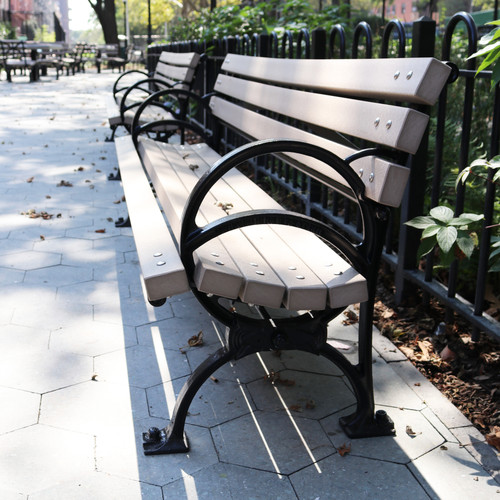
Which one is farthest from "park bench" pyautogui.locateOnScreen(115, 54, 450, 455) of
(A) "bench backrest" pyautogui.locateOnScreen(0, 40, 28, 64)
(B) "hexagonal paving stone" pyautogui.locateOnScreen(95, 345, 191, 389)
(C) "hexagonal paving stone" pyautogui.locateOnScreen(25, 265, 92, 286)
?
(A) "bench backrest" pyautogui.locateOnScreen(0, 40, 28, 64)

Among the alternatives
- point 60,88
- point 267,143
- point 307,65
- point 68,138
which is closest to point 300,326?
point 267,143

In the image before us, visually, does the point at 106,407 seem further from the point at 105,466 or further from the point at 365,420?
the point at 365,420

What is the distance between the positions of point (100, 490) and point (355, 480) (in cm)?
78

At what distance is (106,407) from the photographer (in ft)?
8.02

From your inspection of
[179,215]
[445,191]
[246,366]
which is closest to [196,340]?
[246,366]

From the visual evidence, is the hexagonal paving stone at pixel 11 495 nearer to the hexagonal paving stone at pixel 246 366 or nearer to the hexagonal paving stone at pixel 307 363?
the hexagonal paving stone at pixel 246 366

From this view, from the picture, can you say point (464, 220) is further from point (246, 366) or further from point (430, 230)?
point (246, 366)

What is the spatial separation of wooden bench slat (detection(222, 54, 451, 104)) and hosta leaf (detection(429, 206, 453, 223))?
440 mm

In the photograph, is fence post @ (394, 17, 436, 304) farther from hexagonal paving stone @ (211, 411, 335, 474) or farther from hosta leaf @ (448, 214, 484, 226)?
hexagonal paving stone @ (211, 411, 335, 474)

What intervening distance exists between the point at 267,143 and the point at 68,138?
24.6ft

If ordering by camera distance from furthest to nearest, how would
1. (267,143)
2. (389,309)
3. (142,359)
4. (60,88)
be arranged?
(60,88) → (389,309) → (142,359) → (267,143)

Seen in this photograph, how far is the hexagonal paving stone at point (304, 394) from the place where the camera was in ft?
8.10

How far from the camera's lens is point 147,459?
2146 millimetres

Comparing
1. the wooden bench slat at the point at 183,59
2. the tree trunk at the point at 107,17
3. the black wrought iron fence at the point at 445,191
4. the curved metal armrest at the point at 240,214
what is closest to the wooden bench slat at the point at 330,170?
the curved metal armrest at the point at 240,214
